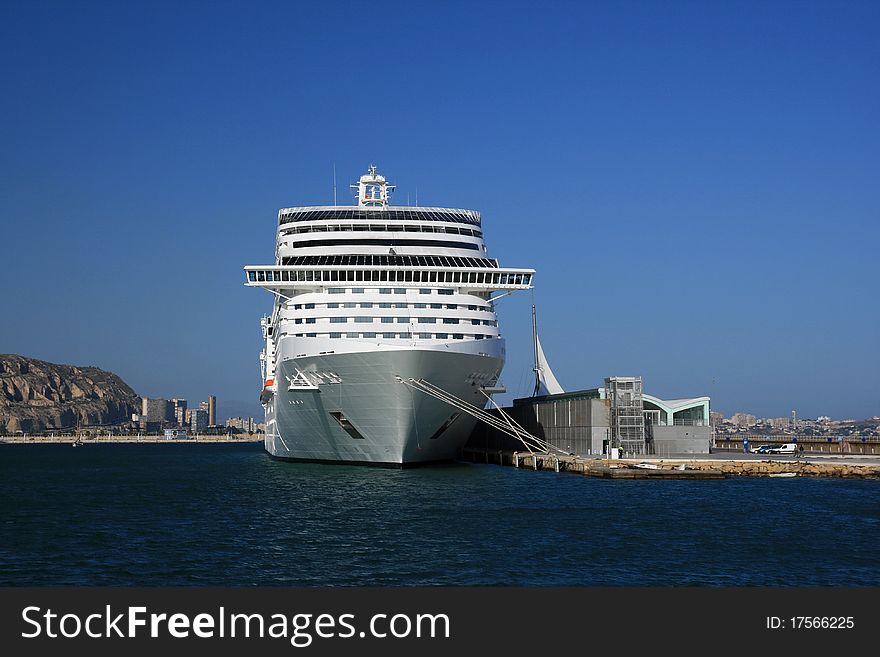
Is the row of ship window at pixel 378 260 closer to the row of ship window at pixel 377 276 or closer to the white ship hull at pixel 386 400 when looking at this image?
the row of ship window at pixel 377 276

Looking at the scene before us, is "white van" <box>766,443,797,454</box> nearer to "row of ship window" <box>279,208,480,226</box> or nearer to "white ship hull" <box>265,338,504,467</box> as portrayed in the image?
"white ship hull" <box>265,338,504,467</box>

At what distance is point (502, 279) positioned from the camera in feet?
196

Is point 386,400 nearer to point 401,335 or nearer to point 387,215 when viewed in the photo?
point 401,335

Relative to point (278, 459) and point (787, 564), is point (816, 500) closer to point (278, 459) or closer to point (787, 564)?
point (787, 564)

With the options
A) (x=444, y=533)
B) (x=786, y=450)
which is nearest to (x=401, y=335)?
(x=444, y=533)

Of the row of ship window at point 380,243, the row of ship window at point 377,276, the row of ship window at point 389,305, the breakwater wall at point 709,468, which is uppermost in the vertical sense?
the row of ship window at point 380,243

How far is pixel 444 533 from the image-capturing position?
110 ft

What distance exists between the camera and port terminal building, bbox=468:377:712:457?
66312mm

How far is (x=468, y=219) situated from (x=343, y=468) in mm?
17935

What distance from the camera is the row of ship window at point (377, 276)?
56.6 metres

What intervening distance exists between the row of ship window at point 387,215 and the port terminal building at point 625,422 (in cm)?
1372

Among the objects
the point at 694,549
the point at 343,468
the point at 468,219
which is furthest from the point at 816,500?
the point at 468,219

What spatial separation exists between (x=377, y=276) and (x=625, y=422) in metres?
19.8

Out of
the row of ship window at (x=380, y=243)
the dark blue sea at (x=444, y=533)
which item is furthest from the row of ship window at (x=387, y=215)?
the dark blue sea at (x=444, y=533)
